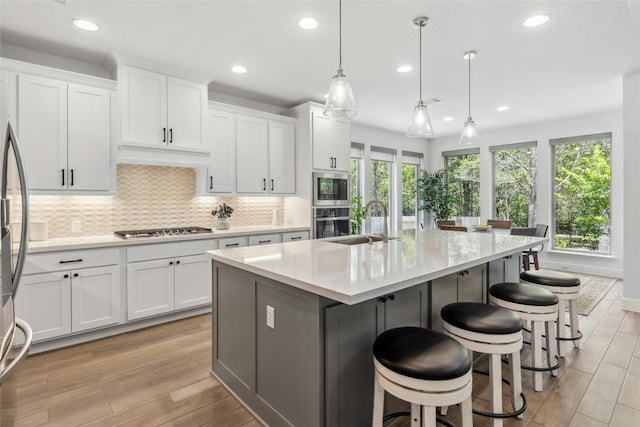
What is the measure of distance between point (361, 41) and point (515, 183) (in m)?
5.23

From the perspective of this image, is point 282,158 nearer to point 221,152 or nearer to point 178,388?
point 221,152

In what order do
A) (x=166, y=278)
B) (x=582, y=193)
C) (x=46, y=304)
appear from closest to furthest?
(x=46, y=304) < (x=166, y=278) < (x=582, y=193)

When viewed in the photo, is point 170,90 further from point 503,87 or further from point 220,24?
point 503,87

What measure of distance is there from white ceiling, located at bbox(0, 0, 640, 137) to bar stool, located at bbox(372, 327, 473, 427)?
2356mm

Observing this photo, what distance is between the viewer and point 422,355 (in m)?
1.38

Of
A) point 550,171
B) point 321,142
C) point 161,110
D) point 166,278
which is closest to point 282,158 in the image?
point 321,142

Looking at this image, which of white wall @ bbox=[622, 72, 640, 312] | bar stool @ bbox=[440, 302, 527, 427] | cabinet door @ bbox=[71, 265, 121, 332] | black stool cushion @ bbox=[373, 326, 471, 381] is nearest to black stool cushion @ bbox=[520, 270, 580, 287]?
bar stool @ bbox=[440, 302, 527, 427]

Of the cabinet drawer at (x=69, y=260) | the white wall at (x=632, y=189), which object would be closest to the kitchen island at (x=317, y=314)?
the cabinet drawer at (x=69, y=260)

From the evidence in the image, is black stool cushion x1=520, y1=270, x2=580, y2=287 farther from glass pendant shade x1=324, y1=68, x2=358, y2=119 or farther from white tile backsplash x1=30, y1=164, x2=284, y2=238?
white tile backsplash x1=30, y1=164, x2=284, y2=238

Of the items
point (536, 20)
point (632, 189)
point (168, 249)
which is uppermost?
point (536, 20)

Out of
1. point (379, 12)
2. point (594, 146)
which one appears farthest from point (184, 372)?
point (594, 146)

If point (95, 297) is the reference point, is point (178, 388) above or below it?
below

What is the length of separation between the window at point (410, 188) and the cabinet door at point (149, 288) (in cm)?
530

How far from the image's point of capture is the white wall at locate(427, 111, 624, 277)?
5504mm
